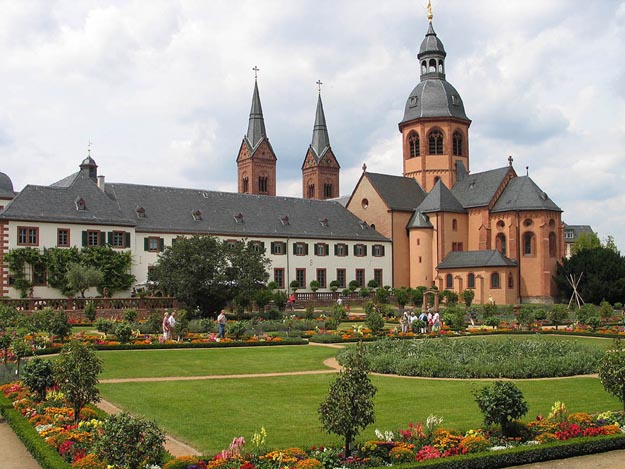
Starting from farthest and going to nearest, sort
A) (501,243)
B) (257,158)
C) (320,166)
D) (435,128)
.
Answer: (320,166) < (257,158) < (435,128) < (501,243)

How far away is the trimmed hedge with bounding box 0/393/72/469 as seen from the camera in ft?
36.4

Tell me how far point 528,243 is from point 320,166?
160 ft

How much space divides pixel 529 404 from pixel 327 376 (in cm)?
685

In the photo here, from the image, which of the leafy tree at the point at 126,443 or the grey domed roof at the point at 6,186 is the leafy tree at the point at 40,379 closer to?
the leafy tree at the point at 126,443

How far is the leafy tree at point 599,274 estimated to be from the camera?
64.9m

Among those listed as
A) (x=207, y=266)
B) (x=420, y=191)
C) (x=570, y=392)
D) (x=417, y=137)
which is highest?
(x=417, y=137)

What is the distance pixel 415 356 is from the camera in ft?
79.6

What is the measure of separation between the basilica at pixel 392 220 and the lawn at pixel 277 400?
1436 inches

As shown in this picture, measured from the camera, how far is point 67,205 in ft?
188

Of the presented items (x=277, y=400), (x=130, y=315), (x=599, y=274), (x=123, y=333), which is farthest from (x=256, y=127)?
(x=277, y=400)

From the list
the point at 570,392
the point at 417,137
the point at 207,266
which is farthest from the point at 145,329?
the point at 417,137

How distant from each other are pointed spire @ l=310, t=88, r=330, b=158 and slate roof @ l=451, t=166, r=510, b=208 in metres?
39.3

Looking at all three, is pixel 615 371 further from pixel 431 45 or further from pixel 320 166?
pixel 320 166

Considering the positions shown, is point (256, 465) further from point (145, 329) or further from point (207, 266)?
point (207, 266)
